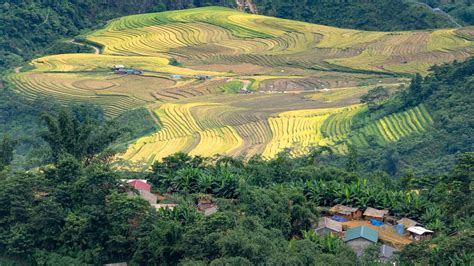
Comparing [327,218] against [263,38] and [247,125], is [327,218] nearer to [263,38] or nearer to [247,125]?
[247,125]

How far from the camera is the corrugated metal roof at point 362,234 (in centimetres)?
2052

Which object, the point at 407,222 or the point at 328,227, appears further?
the point at 407,222

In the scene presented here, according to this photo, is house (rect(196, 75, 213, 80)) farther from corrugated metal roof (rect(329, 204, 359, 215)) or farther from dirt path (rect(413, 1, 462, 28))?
corrugated metal roof (rect(329, 204, 359, 215))

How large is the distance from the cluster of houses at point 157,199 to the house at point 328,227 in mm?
2150

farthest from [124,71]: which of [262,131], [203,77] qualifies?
[262,131]

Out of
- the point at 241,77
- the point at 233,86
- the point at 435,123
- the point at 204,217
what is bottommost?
the point at 241,77

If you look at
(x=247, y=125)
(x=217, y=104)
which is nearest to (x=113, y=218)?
(x=247, y=125)

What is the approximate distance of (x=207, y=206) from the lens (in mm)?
22094

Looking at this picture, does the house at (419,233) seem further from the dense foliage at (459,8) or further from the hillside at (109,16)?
the dense foliage at (459,8)

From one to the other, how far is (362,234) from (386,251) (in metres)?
0.79

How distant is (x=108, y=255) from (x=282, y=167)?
559 centimetres

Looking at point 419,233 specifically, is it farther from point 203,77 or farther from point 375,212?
point 203,77

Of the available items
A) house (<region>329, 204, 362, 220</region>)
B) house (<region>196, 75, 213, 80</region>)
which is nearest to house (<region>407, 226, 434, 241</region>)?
house (<region>329, 204, 362, 220</region>)

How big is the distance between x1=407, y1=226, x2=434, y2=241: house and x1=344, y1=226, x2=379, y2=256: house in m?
0.78
